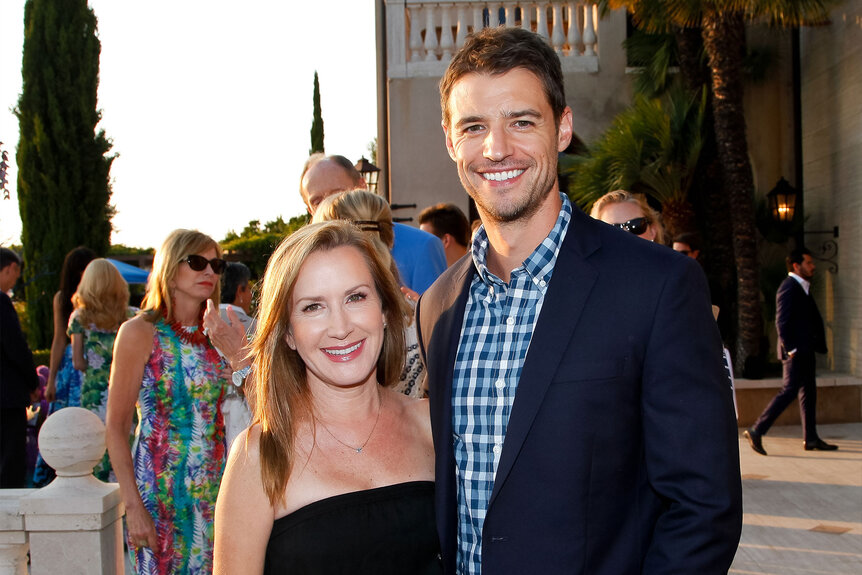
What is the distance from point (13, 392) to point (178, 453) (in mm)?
2831

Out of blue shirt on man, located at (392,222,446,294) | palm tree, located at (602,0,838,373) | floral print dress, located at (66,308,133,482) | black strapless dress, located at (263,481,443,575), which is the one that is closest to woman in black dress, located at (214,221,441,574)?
black strapless dress, located at (263,481,443,575)

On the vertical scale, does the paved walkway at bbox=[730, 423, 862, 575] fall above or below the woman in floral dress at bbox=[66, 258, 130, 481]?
below

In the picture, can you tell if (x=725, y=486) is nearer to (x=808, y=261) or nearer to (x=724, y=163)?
(x=808, y=261)

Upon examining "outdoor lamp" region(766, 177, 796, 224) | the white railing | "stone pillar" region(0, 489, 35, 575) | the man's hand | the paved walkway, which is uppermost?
the white railing

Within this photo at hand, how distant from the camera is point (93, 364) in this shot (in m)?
6.07

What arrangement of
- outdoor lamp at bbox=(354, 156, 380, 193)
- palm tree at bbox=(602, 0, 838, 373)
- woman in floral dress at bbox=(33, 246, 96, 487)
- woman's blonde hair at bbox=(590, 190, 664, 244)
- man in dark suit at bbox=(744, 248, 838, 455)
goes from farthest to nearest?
1. palm tree at bbox=(602, 0, 838, 373)
2. outdoor lamp at bbox=(354, 156, 380, 193)
3. man in dark suit at bbox=(744, 248, 838, 455)
4. woman in floral dress at bbox=(33, 246, 96, 487)
5. woman's blonde hair at bbox=(590, 190, 664, 244)

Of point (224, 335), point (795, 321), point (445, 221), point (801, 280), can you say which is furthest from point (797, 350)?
point (224, 335)

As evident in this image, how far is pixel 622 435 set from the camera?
1864mm

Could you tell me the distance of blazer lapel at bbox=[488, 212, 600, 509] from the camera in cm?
191

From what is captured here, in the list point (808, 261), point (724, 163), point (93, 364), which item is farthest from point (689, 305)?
point (724, 163)

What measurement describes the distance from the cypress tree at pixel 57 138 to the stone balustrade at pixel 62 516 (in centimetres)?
1573

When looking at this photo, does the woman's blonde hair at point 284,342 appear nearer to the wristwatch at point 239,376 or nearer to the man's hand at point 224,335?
the wristwatch at point 239,376

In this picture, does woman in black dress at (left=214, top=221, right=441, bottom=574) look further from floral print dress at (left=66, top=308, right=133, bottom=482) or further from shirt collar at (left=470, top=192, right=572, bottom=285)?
floral print dress at (left=66, top=308, right=133, bottom=482)

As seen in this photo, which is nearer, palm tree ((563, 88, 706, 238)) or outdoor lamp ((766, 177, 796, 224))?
palm tree ((563, 88, 706, 238))
